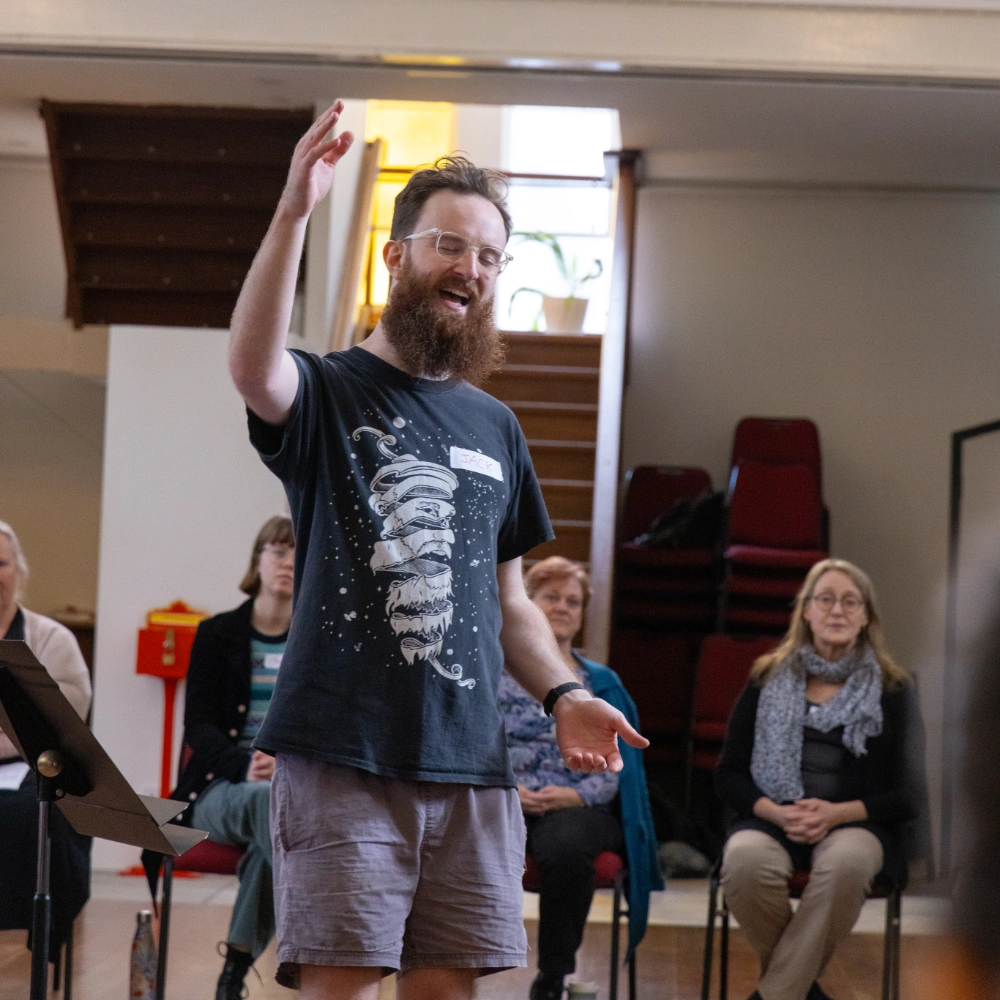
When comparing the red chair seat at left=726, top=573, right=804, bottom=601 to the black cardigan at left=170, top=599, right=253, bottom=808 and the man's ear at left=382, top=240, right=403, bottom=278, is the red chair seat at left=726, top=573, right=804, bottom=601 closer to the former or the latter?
the black cardigan at left=170, top=599, right=253, bottom=808

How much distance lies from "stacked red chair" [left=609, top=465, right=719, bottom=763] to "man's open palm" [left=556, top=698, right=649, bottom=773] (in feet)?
16.0

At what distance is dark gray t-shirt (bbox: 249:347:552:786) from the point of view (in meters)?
1.61

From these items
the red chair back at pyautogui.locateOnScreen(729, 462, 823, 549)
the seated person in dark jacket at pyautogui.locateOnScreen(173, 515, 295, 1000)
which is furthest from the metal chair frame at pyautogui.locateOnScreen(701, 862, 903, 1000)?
the red chair back at pyautogui.locateOnScreen(729, 462, 823, 549)

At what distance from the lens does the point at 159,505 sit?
5.33 m

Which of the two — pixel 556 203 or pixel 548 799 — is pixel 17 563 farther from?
pixel 556 203

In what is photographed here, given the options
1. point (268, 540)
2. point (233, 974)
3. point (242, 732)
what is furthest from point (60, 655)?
point (233, 974)

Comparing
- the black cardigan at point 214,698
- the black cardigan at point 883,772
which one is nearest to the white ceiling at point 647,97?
the black cardigan at point 214,698

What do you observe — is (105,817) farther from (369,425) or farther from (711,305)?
(711,305)

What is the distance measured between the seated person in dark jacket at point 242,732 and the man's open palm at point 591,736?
1855 mm

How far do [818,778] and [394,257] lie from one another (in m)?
2.51

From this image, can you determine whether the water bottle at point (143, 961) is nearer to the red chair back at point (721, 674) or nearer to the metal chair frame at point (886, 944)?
the metal chair frame at point (886, 944)

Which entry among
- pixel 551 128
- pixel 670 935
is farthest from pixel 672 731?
pixel 551 128

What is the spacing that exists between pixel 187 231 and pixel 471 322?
16.1 ft

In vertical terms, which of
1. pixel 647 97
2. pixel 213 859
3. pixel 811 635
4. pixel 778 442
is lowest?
pixel 213 859
